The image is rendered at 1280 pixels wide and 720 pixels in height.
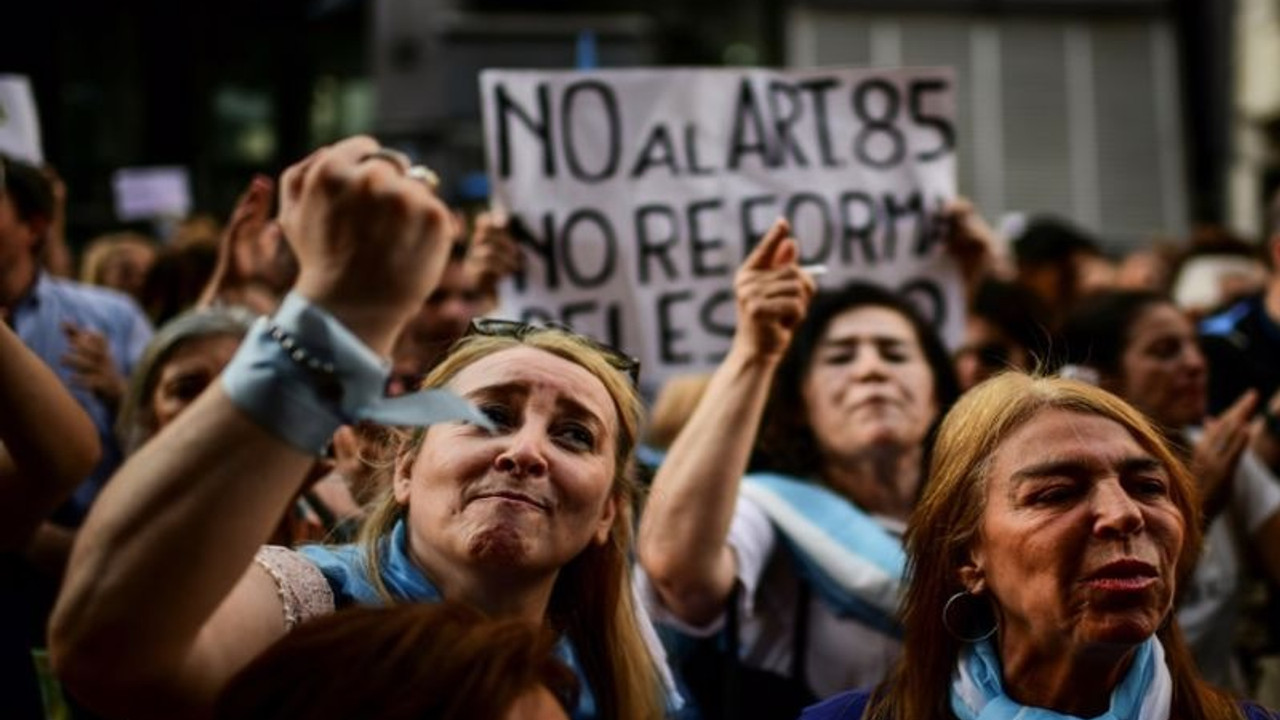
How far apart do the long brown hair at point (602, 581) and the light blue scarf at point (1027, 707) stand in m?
0.46

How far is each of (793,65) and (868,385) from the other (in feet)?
43.1

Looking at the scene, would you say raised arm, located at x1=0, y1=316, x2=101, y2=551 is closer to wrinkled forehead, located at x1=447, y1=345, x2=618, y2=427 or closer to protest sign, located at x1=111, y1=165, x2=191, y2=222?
wrinkled forehead, located at x1=447, y1=345, x2=618, y2=427

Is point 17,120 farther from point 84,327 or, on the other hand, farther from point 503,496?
point 503,496

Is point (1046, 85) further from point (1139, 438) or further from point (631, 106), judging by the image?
point (1139, 438)

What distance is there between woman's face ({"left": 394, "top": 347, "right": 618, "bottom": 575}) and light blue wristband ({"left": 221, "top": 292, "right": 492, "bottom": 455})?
785 mm

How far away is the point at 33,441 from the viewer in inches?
93.0

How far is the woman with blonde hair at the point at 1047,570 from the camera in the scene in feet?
7.97

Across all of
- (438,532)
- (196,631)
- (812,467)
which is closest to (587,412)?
(438,532)

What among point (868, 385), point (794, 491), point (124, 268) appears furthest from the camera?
point (124, 268)

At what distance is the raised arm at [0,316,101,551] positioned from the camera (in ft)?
7.50

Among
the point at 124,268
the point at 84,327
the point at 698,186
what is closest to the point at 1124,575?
the point at 698,186

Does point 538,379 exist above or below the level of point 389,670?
above

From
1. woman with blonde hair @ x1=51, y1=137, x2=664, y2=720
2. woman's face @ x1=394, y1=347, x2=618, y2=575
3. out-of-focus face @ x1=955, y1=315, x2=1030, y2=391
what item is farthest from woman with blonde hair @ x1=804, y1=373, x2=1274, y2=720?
out-of-focus face @ x1=955, y1=315, x2=1030, y2=391

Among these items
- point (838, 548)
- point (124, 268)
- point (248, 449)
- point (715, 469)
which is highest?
point (248, 449)
